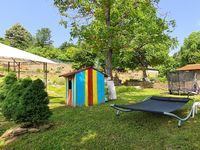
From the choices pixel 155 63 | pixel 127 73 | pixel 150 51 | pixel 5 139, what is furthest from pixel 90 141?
pixel 127 73

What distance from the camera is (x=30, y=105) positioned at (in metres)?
6.76

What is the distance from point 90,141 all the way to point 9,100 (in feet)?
9.75

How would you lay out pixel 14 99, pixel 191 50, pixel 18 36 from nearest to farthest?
pixel 14 99
pixel 191 50
pixel 18 36

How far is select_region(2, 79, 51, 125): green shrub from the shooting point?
22.1ft

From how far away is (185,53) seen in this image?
129ft

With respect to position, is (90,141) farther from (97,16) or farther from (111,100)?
(97,16)

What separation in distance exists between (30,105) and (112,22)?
7.30 m

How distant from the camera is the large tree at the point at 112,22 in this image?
11.8 m

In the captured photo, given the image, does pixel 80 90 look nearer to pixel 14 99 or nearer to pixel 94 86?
pixel 94 86

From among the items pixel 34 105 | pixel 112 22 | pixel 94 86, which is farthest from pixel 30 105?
pixel 112 22

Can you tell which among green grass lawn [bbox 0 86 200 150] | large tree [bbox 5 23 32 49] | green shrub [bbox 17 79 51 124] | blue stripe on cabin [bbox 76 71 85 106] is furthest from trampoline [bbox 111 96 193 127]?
large tree [bbox 5 23 32 49]

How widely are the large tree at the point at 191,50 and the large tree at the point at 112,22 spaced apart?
88.7 feet

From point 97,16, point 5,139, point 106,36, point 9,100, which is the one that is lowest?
point 5,139

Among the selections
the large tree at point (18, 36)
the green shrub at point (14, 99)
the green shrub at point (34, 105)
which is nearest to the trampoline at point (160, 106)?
the green shrub at point (34, 105)
